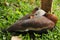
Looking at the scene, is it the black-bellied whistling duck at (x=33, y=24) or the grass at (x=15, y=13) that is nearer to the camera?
the black-bellied whistling duck at (x=33, y=24)

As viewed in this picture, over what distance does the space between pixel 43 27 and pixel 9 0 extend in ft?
5.30

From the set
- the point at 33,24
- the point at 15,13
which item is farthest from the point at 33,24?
the point at 15,13

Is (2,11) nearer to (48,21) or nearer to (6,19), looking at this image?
(6,19)

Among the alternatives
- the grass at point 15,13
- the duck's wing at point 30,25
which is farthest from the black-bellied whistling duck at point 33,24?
the grass at point 15,13

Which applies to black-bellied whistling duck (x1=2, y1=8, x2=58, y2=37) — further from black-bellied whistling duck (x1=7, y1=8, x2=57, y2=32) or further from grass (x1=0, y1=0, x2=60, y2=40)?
grass (x1=0, y1=0, x2=60, y2=40)

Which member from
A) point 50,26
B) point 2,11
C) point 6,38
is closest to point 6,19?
point 2,11

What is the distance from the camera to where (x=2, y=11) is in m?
5.41

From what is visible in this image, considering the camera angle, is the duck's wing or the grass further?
the grass

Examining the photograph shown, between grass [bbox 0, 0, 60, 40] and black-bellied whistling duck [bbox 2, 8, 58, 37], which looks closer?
black-bellied whistling duck [bbox 2, 8, 58, 37]

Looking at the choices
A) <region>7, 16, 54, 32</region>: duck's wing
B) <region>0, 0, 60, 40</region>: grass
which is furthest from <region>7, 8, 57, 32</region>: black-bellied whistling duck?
<region>0, 0, 60, 40</region>: grass

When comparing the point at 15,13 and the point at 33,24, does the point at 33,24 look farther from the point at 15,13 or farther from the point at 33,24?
the point at 15,13

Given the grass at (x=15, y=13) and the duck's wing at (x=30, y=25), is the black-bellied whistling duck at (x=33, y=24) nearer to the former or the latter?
the duck's wing at (x=30, y=25)

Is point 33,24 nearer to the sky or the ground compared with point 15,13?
nearer to the ground

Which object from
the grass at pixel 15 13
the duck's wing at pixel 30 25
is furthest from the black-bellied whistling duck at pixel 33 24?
the grass at pixel 15 13
